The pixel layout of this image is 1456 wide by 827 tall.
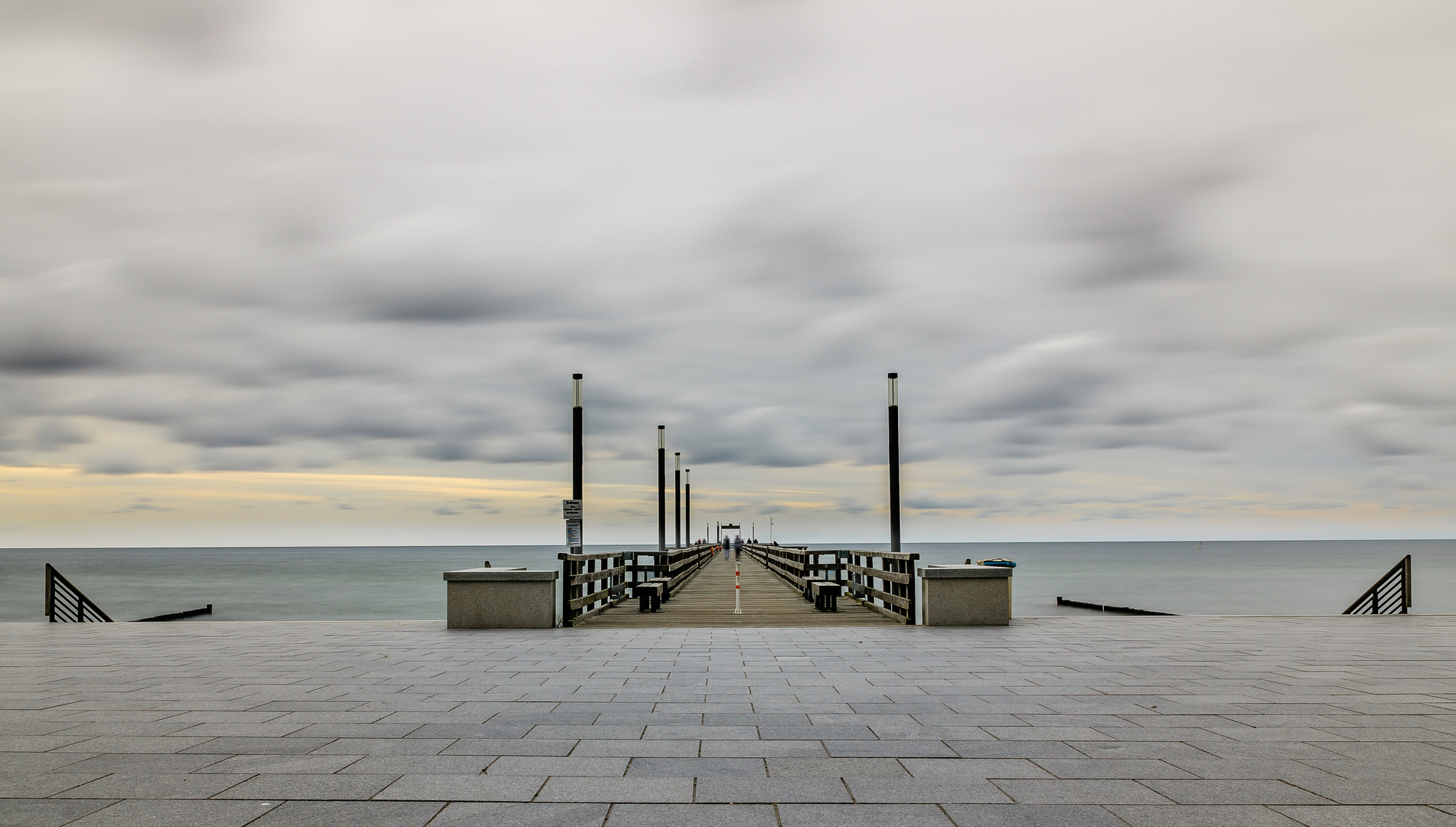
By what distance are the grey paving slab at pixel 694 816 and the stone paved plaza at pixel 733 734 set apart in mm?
19

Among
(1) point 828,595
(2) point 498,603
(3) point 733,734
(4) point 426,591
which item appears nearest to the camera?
(3) point 733,734

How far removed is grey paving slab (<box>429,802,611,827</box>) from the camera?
462 cm

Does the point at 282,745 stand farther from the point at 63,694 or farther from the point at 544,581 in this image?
the point at 544,581

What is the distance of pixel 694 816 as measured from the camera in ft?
15.6

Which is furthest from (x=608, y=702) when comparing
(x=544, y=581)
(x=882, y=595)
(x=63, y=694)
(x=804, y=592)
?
(x=804, y=592)

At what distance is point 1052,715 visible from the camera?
23.7ft

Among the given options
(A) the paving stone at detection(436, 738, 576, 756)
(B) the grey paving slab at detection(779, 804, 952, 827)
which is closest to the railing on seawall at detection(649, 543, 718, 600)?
(A) the paving stone at detection(436, 738, 576, 756)

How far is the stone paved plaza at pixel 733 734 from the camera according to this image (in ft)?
16.1

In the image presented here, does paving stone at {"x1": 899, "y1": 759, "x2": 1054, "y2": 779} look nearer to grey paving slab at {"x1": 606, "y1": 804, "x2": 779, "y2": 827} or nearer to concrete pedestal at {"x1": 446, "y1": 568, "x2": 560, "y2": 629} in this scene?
grey paving slab at {"x1": 606, "y1": 804, "x2": 779, "y2": 827}

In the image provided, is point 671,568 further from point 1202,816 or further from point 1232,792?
point 1202,816

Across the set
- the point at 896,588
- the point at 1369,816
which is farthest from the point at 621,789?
the point at 896,588

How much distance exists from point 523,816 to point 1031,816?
8.70 ft

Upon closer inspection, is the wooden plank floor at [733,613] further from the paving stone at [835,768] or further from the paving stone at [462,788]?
the paving stone at [462,788]

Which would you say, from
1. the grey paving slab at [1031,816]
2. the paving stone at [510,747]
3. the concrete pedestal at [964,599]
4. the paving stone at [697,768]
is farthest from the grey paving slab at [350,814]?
the concrete pedestal at [964,599]
